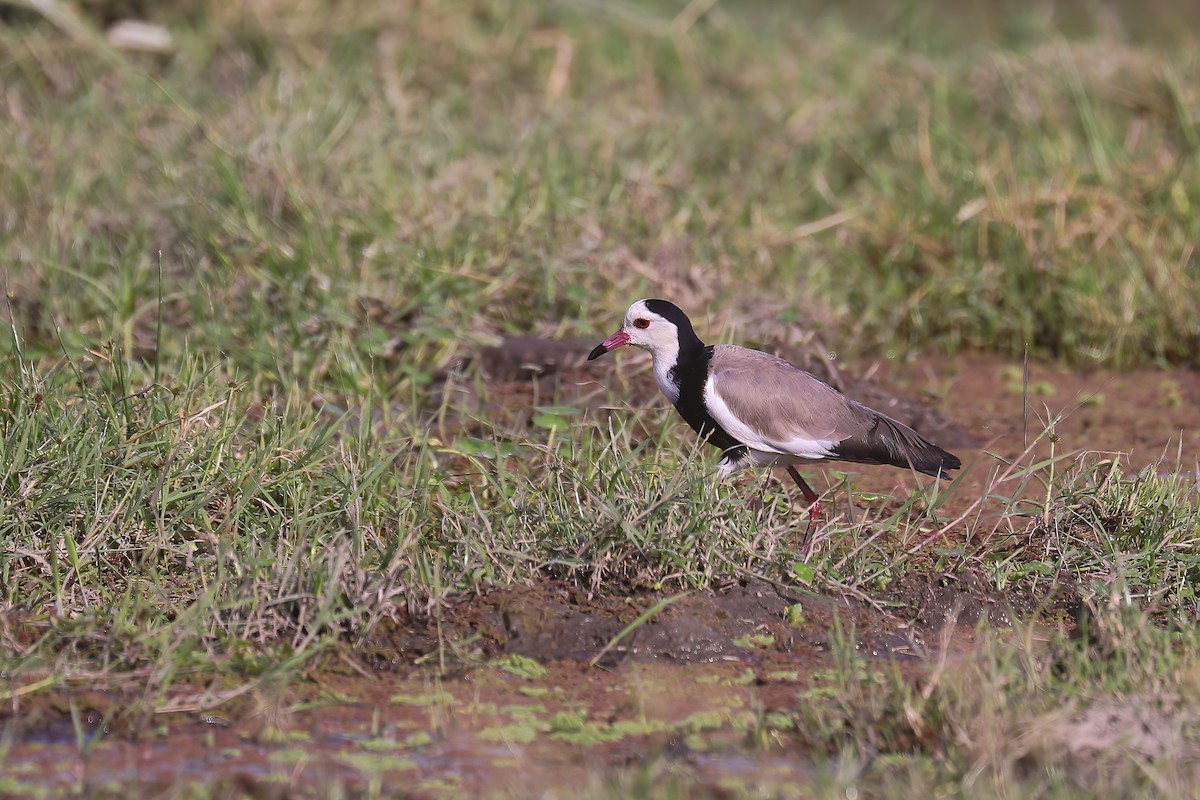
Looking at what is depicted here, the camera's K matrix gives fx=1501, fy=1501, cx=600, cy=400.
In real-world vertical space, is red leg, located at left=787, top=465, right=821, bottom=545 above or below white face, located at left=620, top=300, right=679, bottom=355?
below

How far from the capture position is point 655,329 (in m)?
4.67

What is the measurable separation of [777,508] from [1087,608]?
1.00 metres

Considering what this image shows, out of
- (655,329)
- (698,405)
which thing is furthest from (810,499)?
(655,329)

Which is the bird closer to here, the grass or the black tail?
the black tail

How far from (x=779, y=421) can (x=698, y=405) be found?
25 cm

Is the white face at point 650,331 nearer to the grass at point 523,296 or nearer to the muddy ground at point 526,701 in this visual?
the grass at point 523,296

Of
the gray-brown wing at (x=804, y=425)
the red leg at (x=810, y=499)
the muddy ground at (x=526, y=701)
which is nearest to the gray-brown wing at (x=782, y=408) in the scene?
the gray-brown wing at (x=804, y=425)

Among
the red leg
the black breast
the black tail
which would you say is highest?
the black breast

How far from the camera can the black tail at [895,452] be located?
4.36m

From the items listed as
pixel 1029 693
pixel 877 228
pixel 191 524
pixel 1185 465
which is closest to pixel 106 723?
pixel 191 524

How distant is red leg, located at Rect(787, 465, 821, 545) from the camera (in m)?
4.18

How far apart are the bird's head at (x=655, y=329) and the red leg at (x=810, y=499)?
0.52 metres

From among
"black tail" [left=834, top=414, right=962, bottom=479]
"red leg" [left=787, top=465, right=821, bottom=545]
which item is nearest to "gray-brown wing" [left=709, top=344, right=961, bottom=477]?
"black tail" [left=834, top=414, right=962, bottom=479]

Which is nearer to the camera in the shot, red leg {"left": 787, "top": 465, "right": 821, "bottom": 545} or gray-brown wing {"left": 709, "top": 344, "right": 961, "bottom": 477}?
red leg {"left": 787, "top": 465, "right": 821, "bottom": 545}
